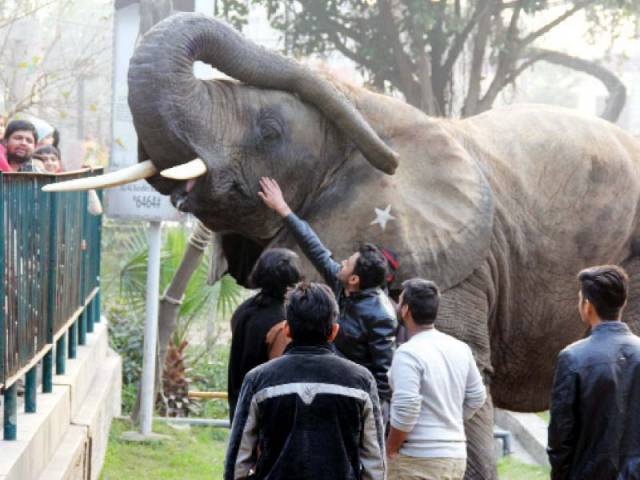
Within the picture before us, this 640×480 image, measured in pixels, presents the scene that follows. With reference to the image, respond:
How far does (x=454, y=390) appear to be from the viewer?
6.51m

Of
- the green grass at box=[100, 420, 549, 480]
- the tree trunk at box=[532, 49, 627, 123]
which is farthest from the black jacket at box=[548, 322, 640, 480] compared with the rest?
the tree trunk at box=[532, 49, 627, 123]

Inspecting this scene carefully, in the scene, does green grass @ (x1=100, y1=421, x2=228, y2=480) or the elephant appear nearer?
the elephant

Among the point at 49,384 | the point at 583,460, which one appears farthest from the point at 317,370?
the point at 49,384

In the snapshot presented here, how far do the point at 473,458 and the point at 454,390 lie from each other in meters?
1.61

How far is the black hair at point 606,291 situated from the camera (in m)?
6.00

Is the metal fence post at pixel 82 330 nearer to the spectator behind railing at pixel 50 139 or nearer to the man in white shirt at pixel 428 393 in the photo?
the spectator behind railing at pixel 50 139

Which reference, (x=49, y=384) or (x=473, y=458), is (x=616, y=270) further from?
(x=49, y=384)

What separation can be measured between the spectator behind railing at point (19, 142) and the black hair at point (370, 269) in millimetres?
3657

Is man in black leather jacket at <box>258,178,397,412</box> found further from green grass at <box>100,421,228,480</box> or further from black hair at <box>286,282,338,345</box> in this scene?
green grass at <box>100,421,228,480</box>

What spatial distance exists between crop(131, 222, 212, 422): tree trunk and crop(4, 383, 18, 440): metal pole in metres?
5.43

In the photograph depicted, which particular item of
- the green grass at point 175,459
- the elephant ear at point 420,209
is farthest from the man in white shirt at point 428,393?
the green grass at point 175,459

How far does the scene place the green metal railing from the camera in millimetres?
7125

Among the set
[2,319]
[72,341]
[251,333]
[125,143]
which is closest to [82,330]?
[72,341]

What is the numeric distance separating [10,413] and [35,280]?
1170 mm
